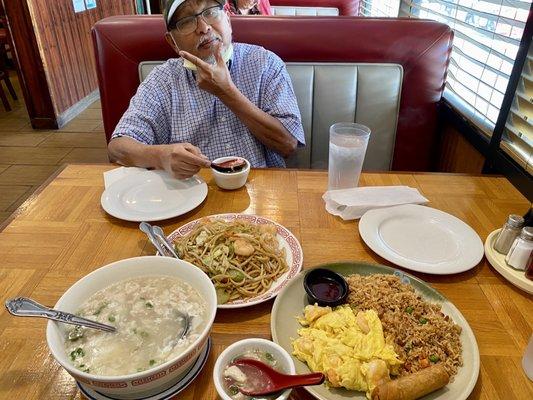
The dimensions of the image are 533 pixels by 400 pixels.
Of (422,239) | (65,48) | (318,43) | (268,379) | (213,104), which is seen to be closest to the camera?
(268,379)

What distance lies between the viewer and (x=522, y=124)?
1.46m

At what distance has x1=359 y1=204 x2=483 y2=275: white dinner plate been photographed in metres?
0.99

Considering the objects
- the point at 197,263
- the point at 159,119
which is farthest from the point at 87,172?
the point at 197,263

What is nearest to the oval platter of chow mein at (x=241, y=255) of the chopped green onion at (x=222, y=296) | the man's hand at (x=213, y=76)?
the chopped green onion at (x=222, y=296)

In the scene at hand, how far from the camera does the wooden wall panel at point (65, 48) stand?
4.01 m

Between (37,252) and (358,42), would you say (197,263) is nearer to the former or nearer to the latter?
(37,252)

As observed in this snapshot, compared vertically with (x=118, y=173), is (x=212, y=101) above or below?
above

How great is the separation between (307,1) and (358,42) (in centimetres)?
246

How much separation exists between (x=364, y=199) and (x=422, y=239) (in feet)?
0.69

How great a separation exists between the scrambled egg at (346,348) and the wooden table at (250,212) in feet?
0.36

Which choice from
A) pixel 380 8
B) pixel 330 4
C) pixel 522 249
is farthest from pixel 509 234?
pixel 330 4

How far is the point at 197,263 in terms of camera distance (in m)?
0.96

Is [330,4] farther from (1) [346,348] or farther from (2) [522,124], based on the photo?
(1) [346,348]

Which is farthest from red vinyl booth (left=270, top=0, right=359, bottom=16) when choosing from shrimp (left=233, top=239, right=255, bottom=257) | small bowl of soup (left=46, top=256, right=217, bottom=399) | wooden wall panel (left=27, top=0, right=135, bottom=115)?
small bowl of soup (left=46, top=256, right=217, bottom=399)
